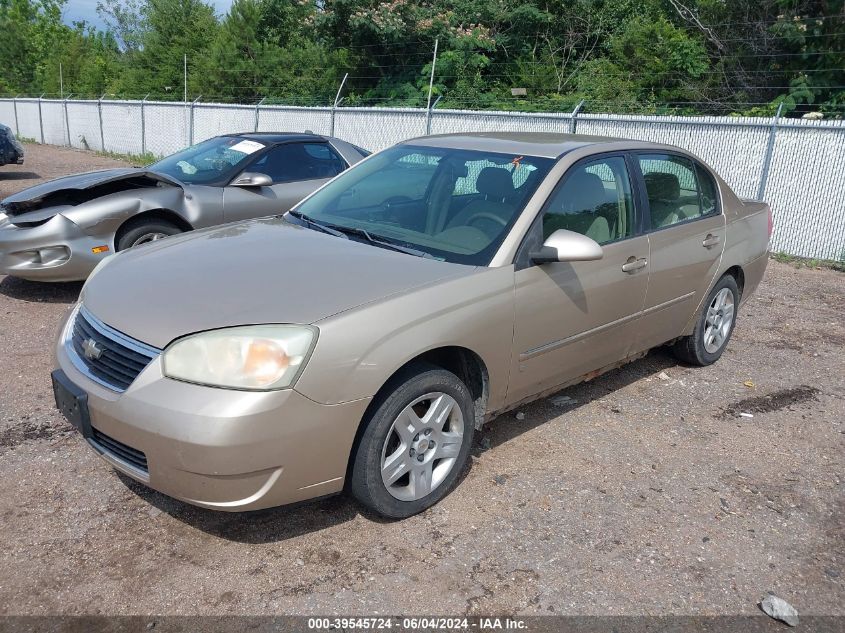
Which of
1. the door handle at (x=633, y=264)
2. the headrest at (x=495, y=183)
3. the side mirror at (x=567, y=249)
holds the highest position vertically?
the headrest at (x=495, y=183)

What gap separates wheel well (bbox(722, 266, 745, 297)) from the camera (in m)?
5.35

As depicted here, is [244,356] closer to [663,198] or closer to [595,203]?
[595,203]

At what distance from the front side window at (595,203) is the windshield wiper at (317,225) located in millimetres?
1080

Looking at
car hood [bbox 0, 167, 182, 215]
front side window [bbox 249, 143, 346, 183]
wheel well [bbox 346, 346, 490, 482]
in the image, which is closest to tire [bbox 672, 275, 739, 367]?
wheel well [bbox 346, 346, 490, 482]

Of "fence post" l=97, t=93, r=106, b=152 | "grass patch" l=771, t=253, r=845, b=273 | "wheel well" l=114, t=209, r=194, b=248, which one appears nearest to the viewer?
"wheel well" l=114, t=209, r=194, b=248

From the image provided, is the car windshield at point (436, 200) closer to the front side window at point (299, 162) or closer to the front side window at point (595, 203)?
the front side window at point (595, 203)

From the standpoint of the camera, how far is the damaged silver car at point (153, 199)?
6062 millimetres

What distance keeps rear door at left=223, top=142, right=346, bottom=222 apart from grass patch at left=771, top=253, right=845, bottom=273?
5965mm

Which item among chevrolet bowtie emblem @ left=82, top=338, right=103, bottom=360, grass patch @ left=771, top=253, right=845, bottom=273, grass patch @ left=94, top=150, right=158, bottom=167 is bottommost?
grass patch @ left=94, top=150, right=158, bottom=167

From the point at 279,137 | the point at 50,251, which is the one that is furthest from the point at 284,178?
the point at 50,251

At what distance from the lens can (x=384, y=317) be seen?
2998mm

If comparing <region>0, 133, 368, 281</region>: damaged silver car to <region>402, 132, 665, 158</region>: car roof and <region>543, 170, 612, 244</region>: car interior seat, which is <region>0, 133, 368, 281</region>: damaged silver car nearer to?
<region>402, 132, 665, 158</region>: car roof

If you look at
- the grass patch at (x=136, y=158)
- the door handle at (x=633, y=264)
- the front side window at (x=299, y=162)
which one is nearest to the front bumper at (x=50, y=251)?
the front side window at (x=299, y=162)

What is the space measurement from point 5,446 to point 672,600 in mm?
3286
